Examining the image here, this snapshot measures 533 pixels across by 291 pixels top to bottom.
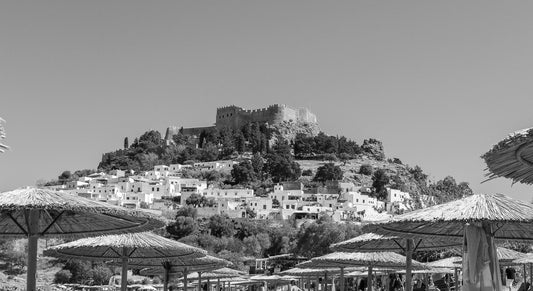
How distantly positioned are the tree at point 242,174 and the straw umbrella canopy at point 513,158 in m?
89.4

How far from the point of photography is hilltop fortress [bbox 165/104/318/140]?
11575 cm

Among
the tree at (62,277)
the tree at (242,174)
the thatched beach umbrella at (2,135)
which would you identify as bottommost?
the tree at (62,277)

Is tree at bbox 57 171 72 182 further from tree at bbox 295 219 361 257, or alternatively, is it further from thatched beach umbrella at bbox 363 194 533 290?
thatched beach umbrella at bbox 363 194 533 290

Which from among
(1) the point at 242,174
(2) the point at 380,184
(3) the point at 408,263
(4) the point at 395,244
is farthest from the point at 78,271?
(3) the point at 408,263

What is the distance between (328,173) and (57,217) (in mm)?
90270

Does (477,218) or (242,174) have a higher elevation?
(242,174)

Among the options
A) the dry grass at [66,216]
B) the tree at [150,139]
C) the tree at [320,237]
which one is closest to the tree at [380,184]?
the tree at [320,237]

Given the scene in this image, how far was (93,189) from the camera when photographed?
89.2 meters

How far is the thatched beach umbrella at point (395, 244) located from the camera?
36.1 feet

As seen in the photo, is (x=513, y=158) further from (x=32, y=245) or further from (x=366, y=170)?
(x=366, y=170)

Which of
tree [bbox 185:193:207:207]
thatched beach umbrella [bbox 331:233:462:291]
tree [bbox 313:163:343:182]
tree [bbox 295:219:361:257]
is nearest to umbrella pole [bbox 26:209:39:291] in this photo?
thatched beach umbrella [bbox 331:233:462:291]

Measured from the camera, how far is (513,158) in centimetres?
593

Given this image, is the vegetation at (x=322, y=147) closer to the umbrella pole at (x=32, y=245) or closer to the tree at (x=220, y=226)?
the tree at (x=220, y=226)

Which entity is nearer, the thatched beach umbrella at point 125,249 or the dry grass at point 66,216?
the dry grass at point 66,216
